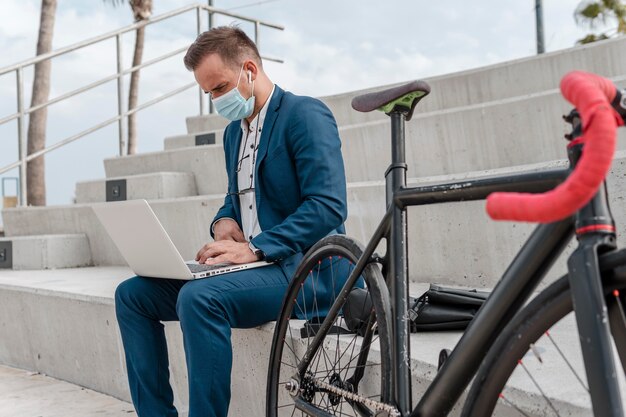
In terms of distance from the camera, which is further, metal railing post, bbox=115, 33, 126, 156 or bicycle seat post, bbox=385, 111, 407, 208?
metal railing post, bbox=115, 33, 126, 156

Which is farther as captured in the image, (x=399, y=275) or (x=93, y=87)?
(x=93, y=87)

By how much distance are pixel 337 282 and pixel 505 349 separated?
2.97ft

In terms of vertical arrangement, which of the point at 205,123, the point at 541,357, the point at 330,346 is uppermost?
the point at 205,123

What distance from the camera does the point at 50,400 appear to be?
10.4 feet

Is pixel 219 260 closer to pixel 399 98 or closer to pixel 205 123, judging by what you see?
pixel 399 98

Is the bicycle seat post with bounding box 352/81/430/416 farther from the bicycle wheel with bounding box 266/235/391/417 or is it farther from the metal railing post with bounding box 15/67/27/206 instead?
the metal railing post with bounding box 15/67/27/206

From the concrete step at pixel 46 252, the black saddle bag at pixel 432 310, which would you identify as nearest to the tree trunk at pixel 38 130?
the concrete step at pixel 46 252

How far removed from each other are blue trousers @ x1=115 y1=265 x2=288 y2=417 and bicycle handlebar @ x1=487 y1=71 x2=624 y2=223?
1.22 m

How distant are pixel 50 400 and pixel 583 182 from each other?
2857 mm

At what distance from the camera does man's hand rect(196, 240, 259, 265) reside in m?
2.12

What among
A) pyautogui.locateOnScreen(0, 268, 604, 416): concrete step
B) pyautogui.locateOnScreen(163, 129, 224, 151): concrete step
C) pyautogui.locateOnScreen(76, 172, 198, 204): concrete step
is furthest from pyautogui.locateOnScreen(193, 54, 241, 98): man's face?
pyautogui.locateOnScreen(163, 129, 224, 151): concrete step

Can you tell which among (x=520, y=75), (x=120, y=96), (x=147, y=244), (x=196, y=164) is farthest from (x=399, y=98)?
(x=120, y=96)

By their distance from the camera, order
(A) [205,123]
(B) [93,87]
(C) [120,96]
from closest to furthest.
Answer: (B) [93,87] < (C) [120,96] < (A) [205,123]

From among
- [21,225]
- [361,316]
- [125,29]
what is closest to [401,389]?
[361,316]
